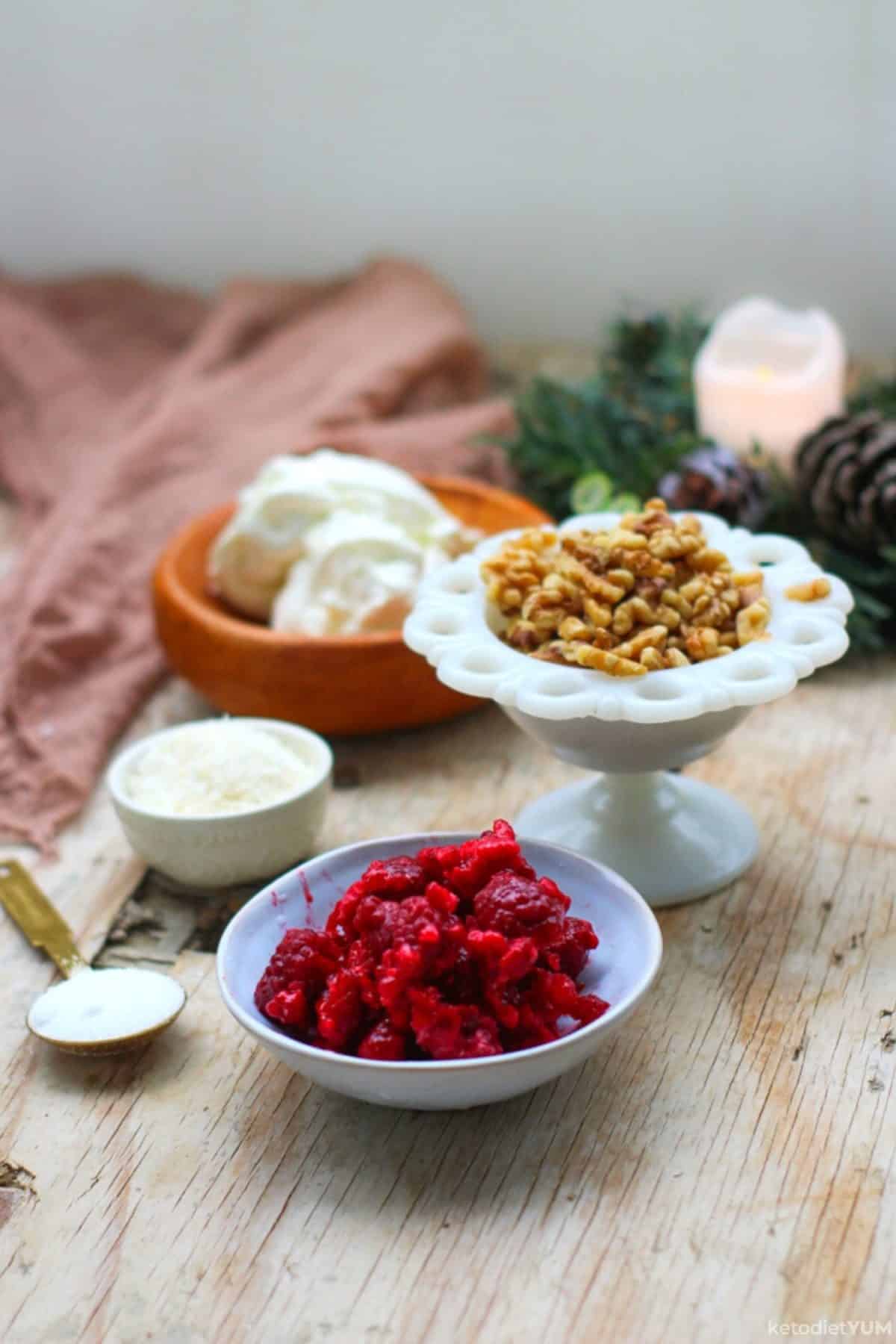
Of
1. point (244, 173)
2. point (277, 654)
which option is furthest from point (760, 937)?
point (244, 173)

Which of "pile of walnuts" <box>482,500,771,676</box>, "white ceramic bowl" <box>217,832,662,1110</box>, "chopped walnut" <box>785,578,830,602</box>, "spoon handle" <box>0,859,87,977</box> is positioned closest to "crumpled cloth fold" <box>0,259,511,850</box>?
"spoon handle" <box>0,859,87,977</box>

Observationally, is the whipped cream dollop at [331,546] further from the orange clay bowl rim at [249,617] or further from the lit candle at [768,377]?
the lit candle at [768,377]

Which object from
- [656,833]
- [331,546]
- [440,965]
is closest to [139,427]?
[331,546]

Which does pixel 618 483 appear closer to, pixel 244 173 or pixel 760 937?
pixel 760 937

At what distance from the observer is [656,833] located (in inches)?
42.1

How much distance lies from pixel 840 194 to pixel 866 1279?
146cm

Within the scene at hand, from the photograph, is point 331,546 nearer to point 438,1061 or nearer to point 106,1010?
point 106,1010

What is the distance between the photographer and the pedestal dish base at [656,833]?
105cm

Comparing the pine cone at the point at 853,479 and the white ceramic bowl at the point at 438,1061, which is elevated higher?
the white ceramic bowl at the point at 438,1061

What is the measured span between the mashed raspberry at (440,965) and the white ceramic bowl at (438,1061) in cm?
2

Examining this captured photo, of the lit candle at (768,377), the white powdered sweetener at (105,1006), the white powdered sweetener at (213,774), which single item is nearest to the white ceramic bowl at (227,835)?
the white powdered sweetener at (213,774)

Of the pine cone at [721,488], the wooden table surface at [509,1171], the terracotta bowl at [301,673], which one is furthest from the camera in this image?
the pine cone at [721,488]

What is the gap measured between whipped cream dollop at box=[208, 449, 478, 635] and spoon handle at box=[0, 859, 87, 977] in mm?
308

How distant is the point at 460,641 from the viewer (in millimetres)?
996
